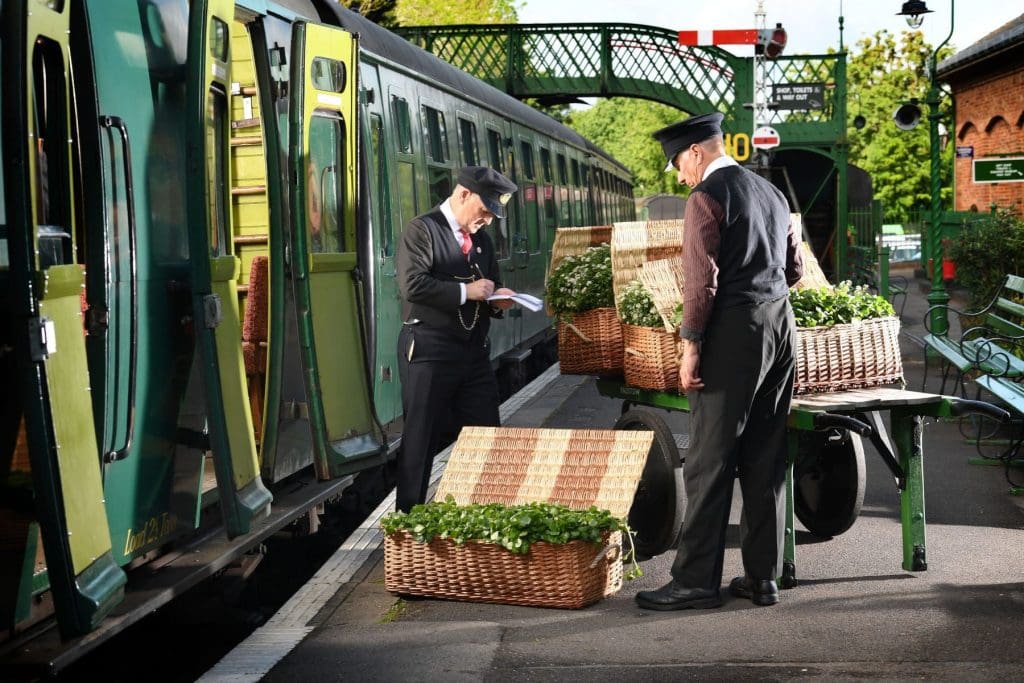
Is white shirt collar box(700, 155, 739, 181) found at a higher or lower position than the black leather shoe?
higher

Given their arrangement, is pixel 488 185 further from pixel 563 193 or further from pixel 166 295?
pixel 563 193

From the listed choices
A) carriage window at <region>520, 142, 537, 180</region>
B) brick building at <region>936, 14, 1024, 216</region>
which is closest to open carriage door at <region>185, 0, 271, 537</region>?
carriage window at <region>520, 142, 537, 180</region>

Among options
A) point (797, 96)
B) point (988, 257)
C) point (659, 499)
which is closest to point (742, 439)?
point (659, 499)

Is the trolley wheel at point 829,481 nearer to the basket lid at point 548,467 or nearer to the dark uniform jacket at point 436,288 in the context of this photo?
the basket lid at point 548,467

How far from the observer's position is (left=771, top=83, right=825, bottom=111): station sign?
26.0 m

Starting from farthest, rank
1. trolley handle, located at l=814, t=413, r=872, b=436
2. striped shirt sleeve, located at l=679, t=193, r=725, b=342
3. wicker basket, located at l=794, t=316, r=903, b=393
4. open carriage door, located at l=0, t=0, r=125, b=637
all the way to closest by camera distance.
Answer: wicker basket, located at l=794, t=316, r=903, b=393, trolley handle, located at l=814, t=413, r=872, b=436, striped shirt sleeve, located at l=679, t=193, r=725, b=342, open carriage door, located at l=0, t=0, r=125, b=637

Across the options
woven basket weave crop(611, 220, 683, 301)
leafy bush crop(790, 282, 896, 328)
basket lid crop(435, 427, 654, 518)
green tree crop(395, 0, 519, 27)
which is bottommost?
basket lid crop(435, 427, 654, 518)

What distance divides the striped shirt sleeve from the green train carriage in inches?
74.0

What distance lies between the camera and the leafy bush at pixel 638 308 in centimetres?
755

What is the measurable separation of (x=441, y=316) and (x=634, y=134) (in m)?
87.7

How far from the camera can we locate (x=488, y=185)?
7.64m

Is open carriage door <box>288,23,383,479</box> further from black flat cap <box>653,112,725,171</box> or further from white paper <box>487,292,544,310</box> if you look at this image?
black flat cap <box>653,112,725,171</box>

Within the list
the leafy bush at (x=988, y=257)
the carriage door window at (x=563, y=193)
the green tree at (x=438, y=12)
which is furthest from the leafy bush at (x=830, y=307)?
the green tree at (x=438, y=12)

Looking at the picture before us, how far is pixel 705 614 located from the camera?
6598 mm
